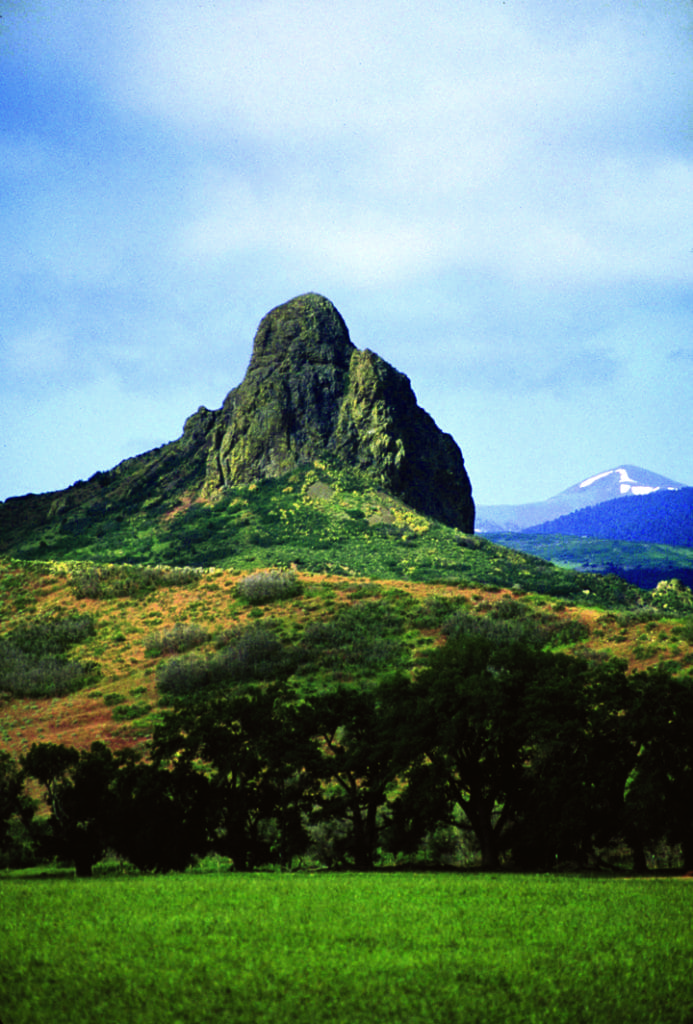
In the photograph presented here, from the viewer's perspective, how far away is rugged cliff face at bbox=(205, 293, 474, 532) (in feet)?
408

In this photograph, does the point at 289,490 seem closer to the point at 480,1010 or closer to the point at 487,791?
the point at 487,791

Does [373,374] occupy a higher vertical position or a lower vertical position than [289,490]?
higher

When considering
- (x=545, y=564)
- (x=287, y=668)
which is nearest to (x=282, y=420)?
(x=545, y=564)

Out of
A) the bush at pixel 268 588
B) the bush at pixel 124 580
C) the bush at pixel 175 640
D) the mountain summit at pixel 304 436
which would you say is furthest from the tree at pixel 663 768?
the mountain summit at pixel 304 436

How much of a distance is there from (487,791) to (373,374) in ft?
330

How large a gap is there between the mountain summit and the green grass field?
10065 cm

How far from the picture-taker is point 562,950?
14438mm

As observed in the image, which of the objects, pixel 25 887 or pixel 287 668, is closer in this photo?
pixel 25 887

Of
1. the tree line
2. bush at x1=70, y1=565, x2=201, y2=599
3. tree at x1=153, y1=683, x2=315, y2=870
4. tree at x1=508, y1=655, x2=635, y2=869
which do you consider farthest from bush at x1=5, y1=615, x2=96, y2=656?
tree at x1=508, y1=655, x2=635, y2=869

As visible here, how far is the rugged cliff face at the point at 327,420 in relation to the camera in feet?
408

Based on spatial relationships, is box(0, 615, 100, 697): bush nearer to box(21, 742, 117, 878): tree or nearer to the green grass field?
box(21, 742, 117, 878): tree

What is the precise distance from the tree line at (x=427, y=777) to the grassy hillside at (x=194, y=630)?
18.1 metres

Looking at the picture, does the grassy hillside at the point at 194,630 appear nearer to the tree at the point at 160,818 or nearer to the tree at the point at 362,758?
the tree at the point at 362,758

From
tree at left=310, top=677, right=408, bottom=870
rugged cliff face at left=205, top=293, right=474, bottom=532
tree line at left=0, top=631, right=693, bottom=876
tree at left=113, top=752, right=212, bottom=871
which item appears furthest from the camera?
rugged cliff face at left=205, top=293, right=474, bottom=532
